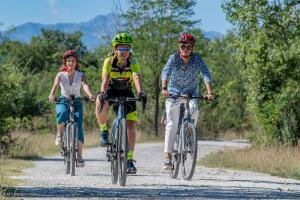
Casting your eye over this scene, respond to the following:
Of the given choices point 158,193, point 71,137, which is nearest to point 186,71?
point 71,137

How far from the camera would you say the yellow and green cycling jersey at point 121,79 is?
1158 centimetres

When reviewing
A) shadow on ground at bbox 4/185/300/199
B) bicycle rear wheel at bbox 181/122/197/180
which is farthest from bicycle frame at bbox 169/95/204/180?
shadow on ground at bbox 4/185/300/199

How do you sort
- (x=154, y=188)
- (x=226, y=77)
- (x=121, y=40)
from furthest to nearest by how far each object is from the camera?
1. (x=226, y=77)
2. (x=121, y=40)
3. (x=154, y=188)

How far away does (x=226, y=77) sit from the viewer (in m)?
60.6

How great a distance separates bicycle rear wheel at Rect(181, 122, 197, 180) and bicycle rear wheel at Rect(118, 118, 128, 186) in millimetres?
1219

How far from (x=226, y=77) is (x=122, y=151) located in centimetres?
4984

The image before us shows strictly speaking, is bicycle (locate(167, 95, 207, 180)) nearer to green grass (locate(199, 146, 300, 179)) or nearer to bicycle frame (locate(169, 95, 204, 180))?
bicycle frame (locate(169, 95, 204, 180))

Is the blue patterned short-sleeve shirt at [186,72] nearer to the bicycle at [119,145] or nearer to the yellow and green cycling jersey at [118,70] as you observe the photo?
the yellow and green cycling jersey at [118,70]

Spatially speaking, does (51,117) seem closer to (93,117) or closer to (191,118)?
(93,117)

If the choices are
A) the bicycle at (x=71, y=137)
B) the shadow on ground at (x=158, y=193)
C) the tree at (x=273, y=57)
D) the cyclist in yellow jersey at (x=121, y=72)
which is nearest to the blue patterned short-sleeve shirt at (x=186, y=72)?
the cyclist in yellow jersey at (x=121, y=72)

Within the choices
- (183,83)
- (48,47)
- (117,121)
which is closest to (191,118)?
(183,83)

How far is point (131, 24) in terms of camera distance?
44.8 m

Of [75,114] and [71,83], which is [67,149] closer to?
[75,114]

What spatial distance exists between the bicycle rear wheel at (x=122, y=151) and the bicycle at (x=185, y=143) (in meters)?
1.20
